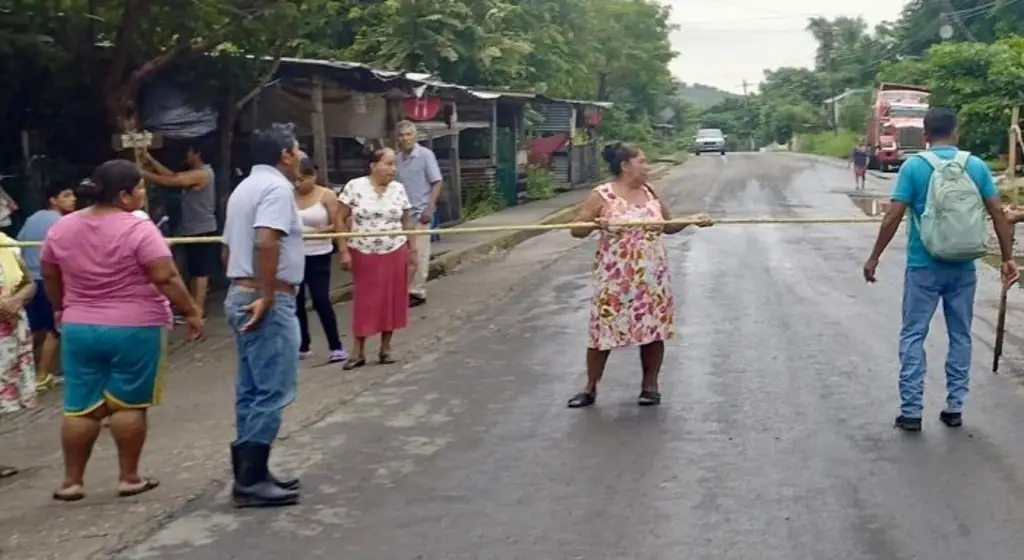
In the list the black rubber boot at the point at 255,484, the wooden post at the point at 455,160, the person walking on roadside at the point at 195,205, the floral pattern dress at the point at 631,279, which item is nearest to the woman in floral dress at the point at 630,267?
the floral pattern dress at the point at 631,279

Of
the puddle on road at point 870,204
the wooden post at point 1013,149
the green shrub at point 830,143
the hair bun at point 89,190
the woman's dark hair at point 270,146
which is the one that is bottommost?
the green shrub at point 830,143

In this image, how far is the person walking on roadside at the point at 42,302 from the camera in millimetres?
9312

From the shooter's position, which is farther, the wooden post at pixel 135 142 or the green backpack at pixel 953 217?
the wooden post at pixel 135 142

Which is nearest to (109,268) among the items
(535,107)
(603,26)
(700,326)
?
(700,326)

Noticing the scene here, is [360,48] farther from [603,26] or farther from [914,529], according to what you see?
[603,26]

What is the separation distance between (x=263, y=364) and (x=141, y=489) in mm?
946

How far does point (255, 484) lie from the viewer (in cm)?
615

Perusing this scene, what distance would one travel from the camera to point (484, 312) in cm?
1289

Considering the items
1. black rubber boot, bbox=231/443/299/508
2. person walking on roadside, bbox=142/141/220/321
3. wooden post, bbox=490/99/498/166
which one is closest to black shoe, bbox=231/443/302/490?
black rubber boot, bbox=231/443/299/508

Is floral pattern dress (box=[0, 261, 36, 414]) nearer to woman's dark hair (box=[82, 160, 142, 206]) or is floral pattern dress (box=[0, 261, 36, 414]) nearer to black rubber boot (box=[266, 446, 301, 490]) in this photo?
woman's dark hair (box=[82, 160, 142, 206])

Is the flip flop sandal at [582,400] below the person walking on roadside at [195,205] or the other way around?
below

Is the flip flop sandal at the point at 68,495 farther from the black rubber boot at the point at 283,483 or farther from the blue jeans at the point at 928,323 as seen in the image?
the blue jeans at the point at 928,323

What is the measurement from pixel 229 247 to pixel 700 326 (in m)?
5.98

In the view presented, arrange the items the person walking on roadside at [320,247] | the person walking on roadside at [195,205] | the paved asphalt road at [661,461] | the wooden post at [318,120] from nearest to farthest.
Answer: the paved asphalt road at [661,461] → the person walking on roadside at [320,247] → the person walking on roadside at [195,205] → the wooden post at [318,120]
